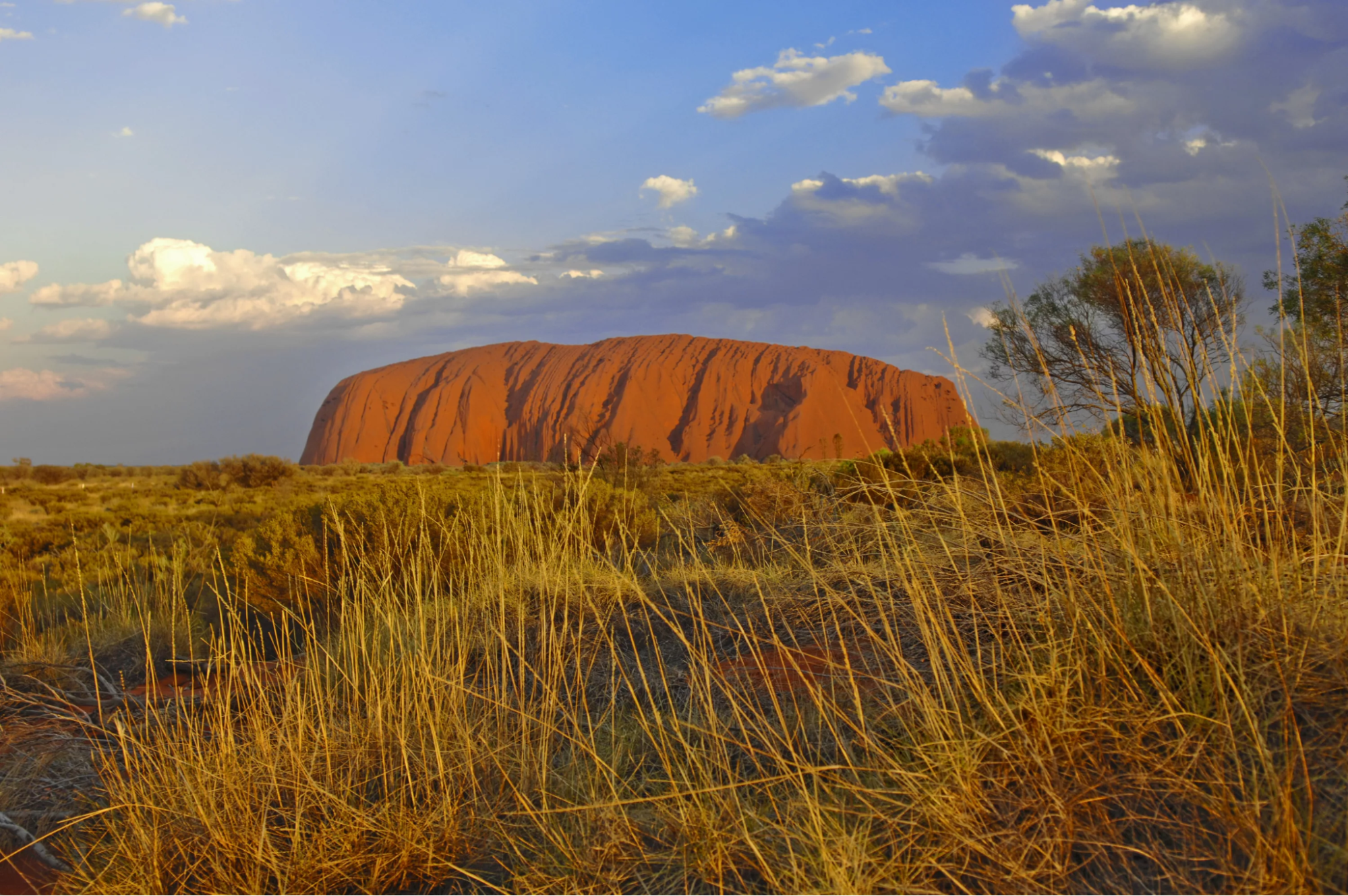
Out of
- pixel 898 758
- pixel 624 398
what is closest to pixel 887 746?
pixel 898 758

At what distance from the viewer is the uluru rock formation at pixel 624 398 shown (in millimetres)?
48969

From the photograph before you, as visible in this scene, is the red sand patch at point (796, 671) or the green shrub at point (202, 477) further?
the green shrub at point (202, 477)

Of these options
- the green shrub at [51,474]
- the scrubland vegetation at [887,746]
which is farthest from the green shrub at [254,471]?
the scrubland vegetation at [887,746]

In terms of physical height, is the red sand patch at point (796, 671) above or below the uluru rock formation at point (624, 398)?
below

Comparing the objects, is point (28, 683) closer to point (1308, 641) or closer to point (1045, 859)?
point (1045, 859)

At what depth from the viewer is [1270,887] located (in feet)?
4.96

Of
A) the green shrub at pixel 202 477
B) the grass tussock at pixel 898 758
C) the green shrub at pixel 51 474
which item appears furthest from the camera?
the green shrub at pixel 51 474

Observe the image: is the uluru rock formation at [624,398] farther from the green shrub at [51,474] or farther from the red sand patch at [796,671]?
the red sand patch at [796,671]

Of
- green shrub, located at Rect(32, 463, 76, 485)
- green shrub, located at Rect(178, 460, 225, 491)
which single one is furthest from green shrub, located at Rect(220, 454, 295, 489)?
green shrub, located at Rect(32, 463, 76, 485)

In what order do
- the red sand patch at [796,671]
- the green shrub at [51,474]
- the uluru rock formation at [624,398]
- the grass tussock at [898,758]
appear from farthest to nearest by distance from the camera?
the uluru rock formation at [624,398]
the green shrub at [51,474]
the red sand patch at [796,671]
the grass tussock at [898,758]

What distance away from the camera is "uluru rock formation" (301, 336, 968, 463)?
1928 inches

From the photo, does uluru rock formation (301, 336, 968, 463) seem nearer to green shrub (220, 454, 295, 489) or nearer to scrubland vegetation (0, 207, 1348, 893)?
green shrub (220, 454, 295, 489)

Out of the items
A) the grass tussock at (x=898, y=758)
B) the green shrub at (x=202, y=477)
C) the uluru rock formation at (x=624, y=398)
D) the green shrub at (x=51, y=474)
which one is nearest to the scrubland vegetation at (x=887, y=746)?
the grass tussock at (x=898, y=758)

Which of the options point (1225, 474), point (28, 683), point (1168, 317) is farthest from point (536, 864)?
point (28, 683)
